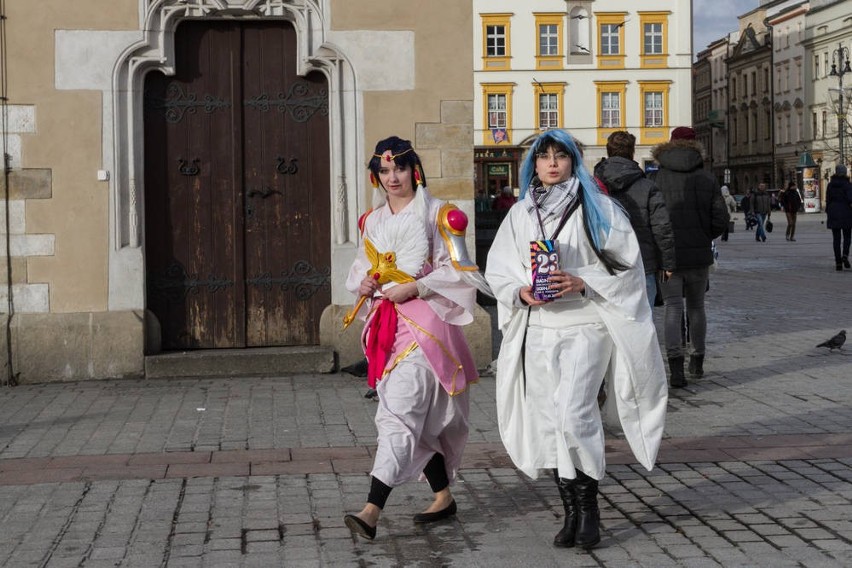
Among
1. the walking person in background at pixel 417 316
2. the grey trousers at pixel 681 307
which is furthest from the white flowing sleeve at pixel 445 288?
the grey trousers at pixel 681 307

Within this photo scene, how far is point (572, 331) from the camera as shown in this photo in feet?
19.1

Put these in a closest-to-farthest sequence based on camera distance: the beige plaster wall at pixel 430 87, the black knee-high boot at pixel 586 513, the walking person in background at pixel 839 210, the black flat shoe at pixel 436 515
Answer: the black knee-high boot at pixel 586 513, the black flat shoe at pixel 436 515, the beige plaster wall at pixel 430 87, the walking person in background at pixel 839 210

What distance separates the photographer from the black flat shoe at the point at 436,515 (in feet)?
20.1

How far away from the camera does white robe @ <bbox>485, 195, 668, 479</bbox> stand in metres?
5.79

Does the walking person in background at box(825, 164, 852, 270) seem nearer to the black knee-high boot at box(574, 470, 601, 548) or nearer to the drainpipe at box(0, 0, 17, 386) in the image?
the drainpipe at box(0, 0, 17, 386)

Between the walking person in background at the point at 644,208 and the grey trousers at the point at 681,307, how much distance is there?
0.69 metres

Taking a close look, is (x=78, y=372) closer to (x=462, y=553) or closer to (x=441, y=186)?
(x=441, y=186)

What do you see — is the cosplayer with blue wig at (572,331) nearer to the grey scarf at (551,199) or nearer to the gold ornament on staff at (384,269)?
the grey scarf at (551,199)

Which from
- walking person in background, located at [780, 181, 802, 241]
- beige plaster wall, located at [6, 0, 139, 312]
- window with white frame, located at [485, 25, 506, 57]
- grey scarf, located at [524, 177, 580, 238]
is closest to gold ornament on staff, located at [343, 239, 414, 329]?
grey scarf, located at [524, 177, 580, 238]

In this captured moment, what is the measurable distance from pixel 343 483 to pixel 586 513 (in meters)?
1.74

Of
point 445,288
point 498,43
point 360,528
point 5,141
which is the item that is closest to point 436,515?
point 360,528

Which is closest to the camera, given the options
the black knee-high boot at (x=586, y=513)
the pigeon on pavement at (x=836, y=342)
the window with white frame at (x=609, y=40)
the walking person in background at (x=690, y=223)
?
the black knee-high boot at (x=586, y=513)

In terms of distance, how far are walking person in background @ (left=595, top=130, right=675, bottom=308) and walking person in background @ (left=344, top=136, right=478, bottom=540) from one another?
3.53 m

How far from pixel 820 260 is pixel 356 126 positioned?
56.9 feet
